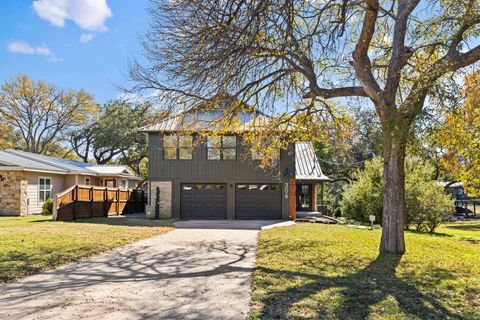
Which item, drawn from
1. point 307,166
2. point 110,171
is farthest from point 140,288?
point 110,171

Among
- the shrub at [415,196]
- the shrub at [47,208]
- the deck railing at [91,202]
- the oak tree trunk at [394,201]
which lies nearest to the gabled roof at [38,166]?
the shrub at [47,208]

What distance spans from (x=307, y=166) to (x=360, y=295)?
1773 centimetres

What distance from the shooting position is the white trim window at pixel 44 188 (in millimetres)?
21016

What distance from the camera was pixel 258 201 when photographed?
19.3 meters

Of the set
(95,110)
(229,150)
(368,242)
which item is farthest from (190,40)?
(95,110)

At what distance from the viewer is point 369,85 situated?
29.5 feet

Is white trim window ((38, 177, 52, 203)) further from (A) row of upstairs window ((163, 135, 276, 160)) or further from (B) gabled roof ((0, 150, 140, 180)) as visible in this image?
(A) row of upstairs window ((163, 135, 276, 160))

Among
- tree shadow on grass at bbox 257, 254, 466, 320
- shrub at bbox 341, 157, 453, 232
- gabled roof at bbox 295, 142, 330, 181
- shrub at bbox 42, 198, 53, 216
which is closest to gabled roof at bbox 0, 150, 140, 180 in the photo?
shrub at bbox 42, 198, 53, 216

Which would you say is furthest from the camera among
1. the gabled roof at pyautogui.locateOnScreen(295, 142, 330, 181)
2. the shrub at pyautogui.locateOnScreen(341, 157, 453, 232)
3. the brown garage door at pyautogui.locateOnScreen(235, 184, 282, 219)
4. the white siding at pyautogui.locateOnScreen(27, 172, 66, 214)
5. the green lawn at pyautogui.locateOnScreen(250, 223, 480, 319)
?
the gabled roof at pyautogui.locateOnScreen(295, 142, 330, 181)

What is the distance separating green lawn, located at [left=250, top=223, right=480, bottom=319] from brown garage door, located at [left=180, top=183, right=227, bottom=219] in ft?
30.9

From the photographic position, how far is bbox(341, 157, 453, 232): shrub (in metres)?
17.4

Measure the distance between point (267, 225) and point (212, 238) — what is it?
4.91m

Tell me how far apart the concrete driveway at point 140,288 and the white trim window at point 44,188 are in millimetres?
14179

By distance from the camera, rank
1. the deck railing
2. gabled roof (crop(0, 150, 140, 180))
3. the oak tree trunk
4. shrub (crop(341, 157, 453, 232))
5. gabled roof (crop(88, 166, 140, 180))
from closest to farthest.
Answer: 1. the oak tree trunk
2. the deck railing
3. shrub (crop(341, 157, 453, 232))
4. gabled roof (crop(0, 150, 140, 180))
5. gabled roof (crop(88, 166, 140, 180))
